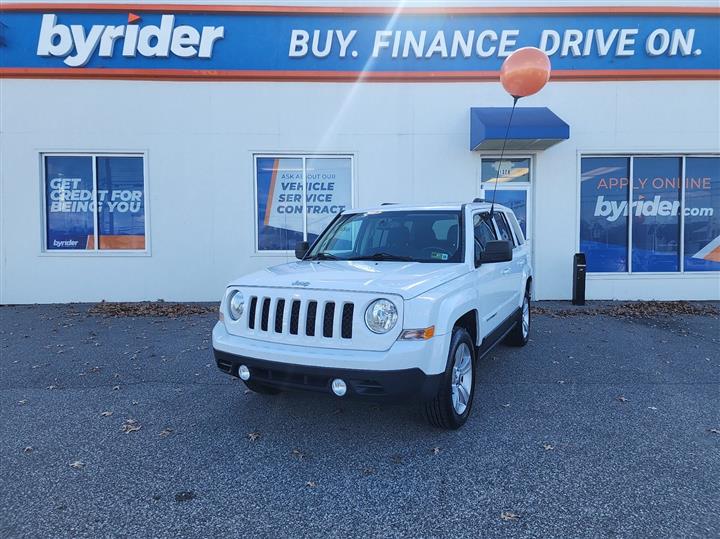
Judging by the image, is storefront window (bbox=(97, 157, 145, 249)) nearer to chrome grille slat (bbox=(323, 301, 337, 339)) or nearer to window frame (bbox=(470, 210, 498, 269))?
window frame (bbox=(470, 210, 498, 269))

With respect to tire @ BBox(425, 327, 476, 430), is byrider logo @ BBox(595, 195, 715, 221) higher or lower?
higher

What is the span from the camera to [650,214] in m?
9.80

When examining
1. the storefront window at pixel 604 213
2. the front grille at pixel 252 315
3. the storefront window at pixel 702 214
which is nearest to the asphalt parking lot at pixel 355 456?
the front grille at pixel 252 315

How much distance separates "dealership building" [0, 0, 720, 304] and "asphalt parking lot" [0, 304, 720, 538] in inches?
175

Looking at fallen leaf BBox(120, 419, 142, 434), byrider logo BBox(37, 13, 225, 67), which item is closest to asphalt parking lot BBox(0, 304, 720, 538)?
fallen leaf BBox(120, 419, 142, 434)

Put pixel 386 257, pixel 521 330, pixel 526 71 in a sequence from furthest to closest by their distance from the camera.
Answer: pixel 526 71 < pixel 521 330 < pixel 386 257

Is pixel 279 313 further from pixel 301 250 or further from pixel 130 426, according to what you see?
pixel 130 426

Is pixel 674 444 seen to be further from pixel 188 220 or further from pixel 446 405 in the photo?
pixel 188 220

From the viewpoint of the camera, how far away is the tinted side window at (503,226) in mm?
5445

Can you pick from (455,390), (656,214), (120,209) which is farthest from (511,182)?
(120,209)

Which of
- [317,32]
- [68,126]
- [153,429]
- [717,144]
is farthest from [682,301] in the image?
[68,126]

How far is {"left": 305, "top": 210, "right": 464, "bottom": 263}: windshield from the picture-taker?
4.18 meters

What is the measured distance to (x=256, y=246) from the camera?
960cm

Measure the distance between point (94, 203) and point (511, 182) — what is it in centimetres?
875
